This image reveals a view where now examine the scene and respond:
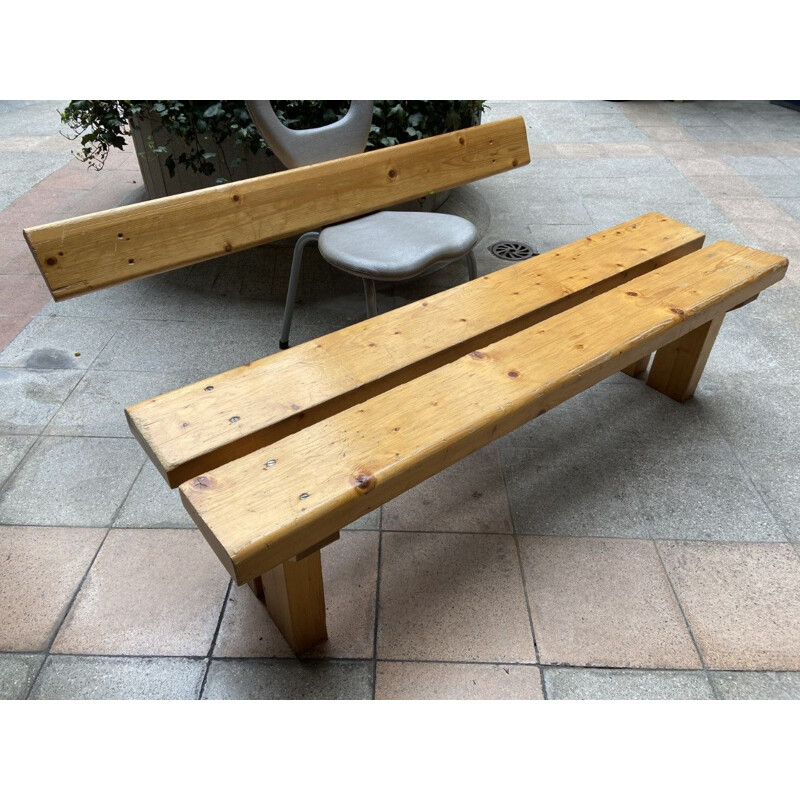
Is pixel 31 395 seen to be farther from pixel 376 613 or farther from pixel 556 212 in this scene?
pixel 556 212

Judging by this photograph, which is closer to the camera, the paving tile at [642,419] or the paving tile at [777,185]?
the paving tile at [642,419]

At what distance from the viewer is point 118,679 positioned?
60.2 inches

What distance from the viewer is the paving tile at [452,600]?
161 centimetres

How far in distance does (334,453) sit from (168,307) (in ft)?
6.80

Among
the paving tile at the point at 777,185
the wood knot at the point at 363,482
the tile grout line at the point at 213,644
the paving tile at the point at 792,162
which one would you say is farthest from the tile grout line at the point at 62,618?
the paving tile at the point at 792,162

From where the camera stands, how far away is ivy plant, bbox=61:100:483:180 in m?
2.98

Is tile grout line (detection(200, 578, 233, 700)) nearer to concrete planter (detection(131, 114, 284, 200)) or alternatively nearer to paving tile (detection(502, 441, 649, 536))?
paving tile (detection(502, 441, 649, 536))

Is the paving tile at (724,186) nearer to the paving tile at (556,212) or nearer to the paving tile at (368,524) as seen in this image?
the paving tile at (556,212)

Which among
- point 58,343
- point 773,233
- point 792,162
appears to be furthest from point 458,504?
point 792,162

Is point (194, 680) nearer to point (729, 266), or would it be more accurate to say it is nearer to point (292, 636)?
point (292, 636)

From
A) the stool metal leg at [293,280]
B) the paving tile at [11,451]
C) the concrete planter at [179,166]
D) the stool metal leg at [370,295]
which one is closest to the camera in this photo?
the paving tile at [11,451]

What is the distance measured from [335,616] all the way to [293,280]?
1410 millimetres

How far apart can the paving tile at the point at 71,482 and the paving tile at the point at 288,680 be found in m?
0.67

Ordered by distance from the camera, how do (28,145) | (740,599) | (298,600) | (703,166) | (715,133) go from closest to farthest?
(298,600), (740,599), (703,166), (28,145), (715,133)
